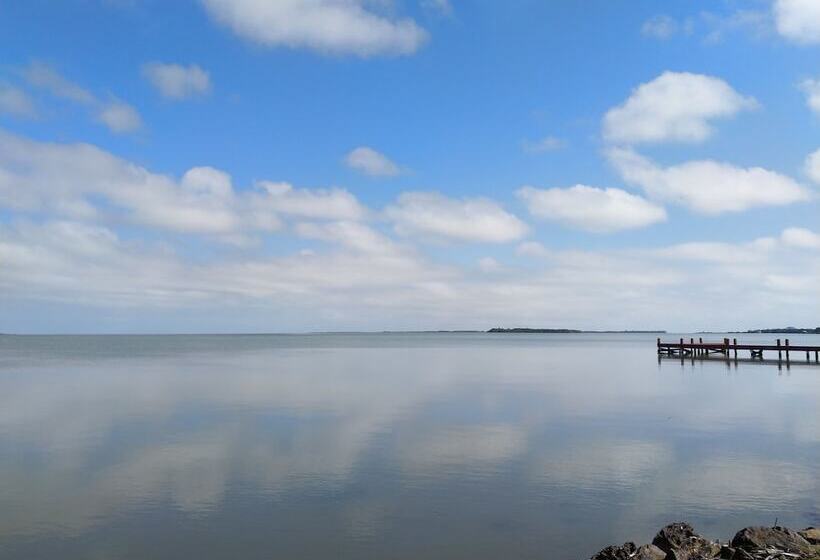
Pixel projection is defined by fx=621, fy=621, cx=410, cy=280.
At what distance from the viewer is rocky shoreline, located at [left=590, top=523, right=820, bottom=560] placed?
9367 millimetres

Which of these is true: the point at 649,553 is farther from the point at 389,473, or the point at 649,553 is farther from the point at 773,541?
the point at 389,473

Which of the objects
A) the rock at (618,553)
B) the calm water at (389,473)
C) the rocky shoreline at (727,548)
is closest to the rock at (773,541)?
the rocky shoreline at (727,548)

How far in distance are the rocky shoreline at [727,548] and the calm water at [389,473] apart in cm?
137

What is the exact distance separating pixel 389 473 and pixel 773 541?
354 inches

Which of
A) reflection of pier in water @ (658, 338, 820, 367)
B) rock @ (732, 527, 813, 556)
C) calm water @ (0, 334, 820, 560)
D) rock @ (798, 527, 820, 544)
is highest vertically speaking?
reflection of pier in water @ (658, 338, 820, 367)

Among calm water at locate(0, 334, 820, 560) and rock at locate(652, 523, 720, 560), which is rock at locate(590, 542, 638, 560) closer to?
rock at locate(652, 523, 720, 560)

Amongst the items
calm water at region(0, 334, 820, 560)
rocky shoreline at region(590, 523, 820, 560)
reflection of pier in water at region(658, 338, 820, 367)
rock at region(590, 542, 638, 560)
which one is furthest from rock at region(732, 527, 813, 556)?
reflection of pier in water at region(658, 338, 820, 367)

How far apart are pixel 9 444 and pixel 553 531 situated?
1767 centimetres

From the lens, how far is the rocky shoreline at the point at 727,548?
9367mm

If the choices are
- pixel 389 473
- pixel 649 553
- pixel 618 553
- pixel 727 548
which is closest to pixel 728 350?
pixel 389 473

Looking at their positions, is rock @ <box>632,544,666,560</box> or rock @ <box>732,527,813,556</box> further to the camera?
rock @ <box>732,527,813,556</box>

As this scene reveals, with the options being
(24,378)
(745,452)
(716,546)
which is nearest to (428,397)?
(745,452)

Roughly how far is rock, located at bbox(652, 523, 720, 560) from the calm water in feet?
4.35

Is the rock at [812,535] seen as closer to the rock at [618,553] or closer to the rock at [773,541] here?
the rock at [773,541]
